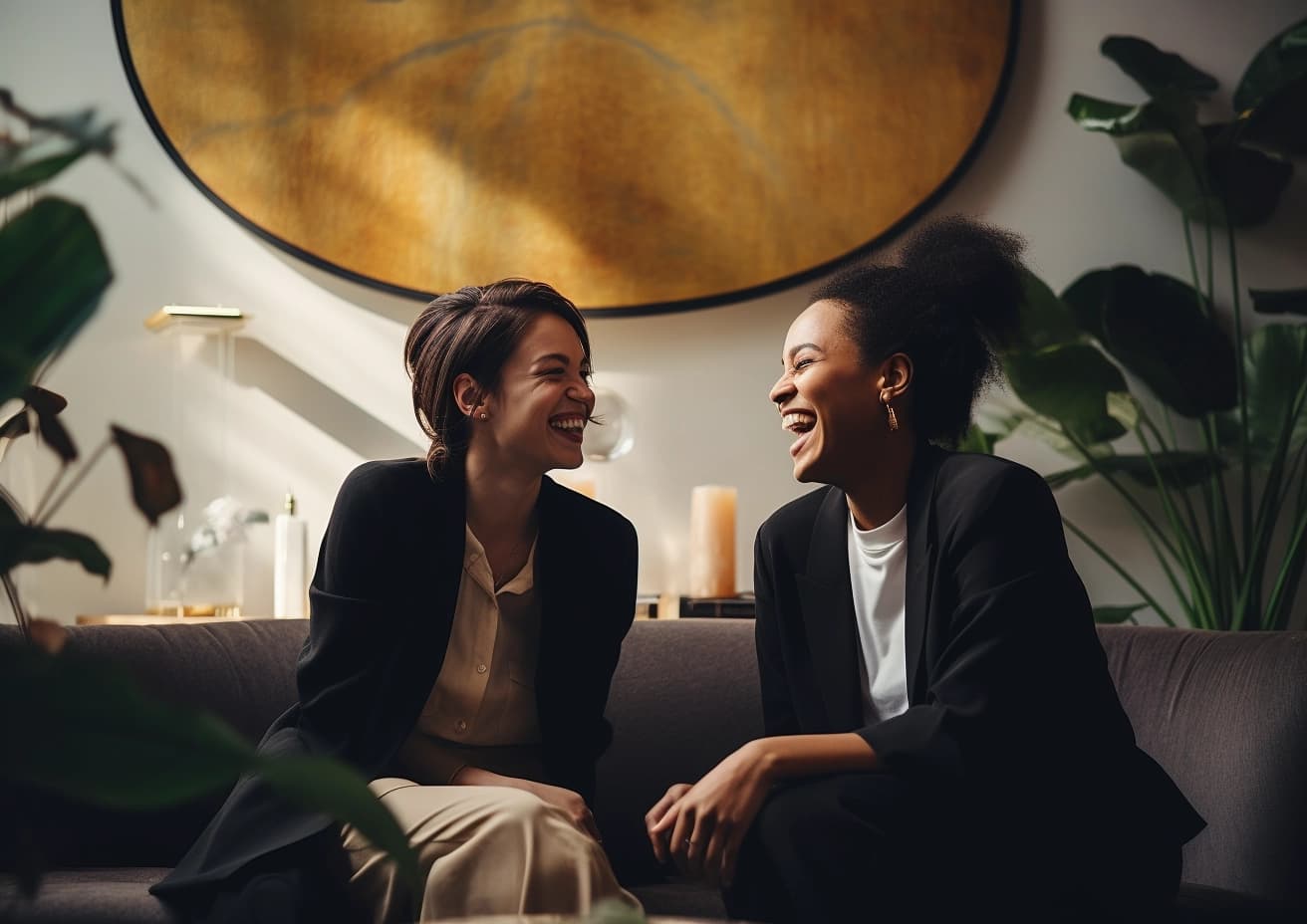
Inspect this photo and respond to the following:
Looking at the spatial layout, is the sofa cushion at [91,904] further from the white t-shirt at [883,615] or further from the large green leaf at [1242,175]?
the large green leaf at [1242,175]

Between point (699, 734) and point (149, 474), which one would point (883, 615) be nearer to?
point (699, 734)

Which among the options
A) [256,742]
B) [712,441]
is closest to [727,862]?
[256,742]

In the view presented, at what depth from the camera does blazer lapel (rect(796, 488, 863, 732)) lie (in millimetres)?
1782

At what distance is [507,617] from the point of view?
6.34 ft

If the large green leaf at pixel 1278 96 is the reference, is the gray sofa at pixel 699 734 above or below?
below

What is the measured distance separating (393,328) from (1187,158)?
1.90 meters

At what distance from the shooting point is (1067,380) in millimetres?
2781

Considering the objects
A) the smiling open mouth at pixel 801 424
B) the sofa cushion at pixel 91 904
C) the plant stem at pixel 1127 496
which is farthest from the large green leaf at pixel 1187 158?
the sofa cushion at pixel 91 904

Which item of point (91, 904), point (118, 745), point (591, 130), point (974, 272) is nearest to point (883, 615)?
point (974, 272)

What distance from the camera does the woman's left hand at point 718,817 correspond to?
1494mm

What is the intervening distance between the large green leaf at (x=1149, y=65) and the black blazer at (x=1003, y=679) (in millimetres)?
1656

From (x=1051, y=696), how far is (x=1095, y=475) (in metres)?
1.64

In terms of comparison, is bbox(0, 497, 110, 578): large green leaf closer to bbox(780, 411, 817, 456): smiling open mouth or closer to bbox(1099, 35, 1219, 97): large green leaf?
bbox(780, 411, 817, 456): smiling open mouth

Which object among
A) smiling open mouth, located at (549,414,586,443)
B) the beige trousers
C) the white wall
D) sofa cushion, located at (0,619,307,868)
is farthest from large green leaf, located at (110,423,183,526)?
the white wall
